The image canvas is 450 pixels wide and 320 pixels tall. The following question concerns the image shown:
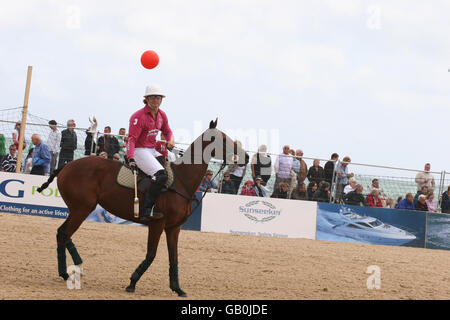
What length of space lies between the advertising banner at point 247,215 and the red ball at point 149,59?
851cm

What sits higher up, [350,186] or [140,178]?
[140,178]

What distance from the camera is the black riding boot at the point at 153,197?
921cm

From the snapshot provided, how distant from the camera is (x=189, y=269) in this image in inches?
476

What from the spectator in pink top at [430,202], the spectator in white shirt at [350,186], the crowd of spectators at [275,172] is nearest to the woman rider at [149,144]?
the crowd of spectators at [275,172]

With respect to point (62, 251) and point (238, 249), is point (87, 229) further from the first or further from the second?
point (62, 251)

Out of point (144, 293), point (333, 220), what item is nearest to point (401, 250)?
point (333, 220)

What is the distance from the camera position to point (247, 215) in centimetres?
1919

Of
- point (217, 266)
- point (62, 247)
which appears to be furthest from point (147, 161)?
point (217, 266)

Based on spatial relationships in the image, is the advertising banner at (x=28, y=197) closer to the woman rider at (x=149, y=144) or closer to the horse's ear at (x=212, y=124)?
the woman rider at (x=149, y=144)

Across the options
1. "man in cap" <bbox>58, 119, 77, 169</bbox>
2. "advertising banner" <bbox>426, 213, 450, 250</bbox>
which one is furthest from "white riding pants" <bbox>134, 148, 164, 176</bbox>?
"advertising banner" <bbox>426, 213, 450, 250</bbox>

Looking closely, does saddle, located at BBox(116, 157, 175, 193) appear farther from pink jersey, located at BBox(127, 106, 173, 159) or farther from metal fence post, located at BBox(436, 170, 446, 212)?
metal fence post, located at BBox(436, 170, 446, 212)

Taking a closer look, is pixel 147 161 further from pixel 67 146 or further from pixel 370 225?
pixel 370 225

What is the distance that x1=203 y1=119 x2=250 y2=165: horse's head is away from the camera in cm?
957

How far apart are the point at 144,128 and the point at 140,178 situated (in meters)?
0.79
